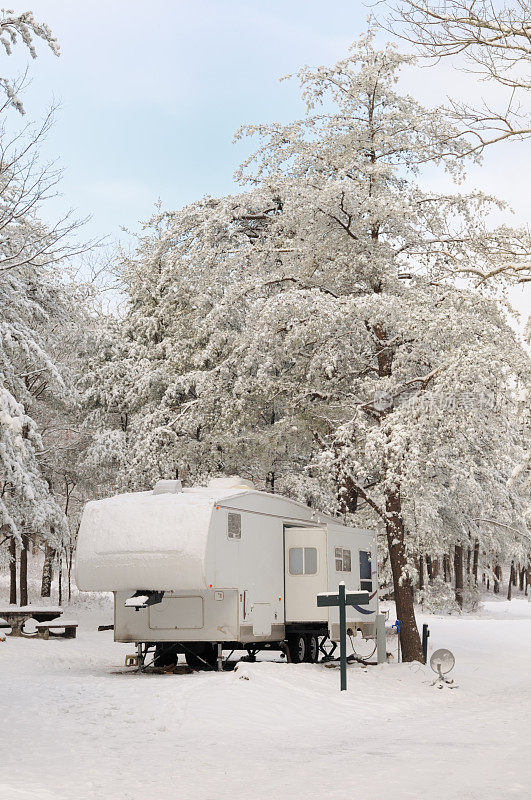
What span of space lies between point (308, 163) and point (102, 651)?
439 inches

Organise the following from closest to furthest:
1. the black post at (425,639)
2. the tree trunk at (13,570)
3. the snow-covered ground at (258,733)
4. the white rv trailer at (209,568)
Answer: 1. the snow-covered ground at (258,733)
2. the white rv trailer at (209,568)
3. the black post at (425,639)
4. the tree trunk at (13,570)

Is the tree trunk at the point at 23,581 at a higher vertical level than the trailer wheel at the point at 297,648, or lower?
higher

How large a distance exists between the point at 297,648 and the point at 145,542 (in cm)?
416

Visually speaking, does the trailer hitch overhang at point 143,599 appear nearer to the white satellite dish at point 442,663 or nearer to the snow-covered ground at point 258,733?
the snow-covered ground at point 258,733

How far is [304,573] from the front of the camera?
17.3 metres

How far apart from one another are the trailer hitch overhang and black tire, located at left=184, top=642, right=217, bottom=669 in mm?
1491

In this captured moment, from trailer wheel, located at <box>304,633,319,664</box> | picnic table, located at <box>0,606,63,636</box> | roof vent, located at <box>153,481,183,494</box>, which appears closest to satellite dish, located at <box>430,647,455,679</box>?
trailer wheel, located at <box>304,633,319,664</box>

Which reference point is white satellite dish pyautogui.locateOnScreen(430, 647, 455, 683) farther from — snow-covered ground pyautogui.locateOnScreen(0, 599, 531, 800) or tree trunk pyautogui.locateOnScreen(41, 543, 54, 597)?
tree trunk pyautogui.locateOnScreen(41, 543, 54, 597)

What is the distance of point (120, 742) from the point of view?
9.24 metres

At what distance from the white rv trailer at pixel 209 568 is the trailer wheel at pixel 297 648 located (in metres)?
0.02

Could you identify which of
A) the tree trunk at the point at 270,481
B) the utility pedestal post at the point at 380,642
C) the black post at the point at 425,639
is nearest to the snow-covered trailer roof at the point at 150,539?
the utility pedestal post at the point at 380,642

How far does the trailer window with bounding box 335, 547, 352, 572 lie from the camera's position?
17.7 m

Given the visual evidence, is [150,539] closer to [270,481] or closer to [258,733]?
[258,733]

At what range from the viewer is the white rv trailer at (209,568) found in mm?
15008
